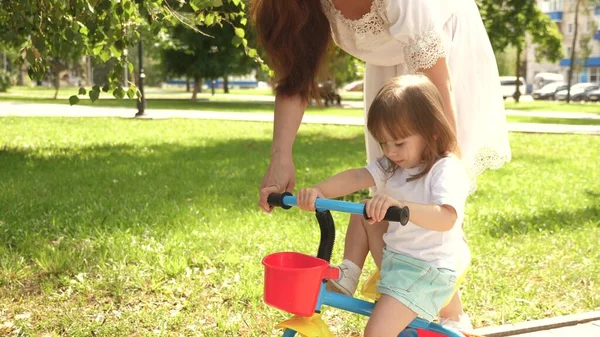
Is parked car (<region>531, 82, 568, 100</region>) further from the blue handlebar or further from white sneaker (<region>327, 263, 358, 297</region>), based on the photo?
the blue handlebar

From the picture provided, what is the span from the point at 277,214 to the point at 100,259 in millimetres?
2008

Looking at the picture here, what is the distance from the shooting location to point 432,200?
95.9 inches

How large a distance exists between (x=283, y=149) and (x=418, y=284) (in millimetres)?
738

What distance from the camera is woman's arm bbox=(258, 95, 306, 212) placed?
111 inches

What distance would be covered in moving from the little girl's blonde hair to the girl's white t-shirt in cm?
4

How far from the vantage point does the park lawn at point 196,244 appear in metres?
4.24

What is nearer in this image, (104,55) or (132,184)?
(104,55)

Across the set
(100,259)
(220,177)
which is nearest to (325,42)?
(100,259)

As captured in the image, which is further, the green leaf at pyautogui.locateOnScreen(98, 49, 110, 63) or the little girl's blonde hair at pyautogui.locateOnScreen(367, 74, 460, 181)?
the green leaf at pyautogui.locateOnScreen(98, 49, 110, 63)

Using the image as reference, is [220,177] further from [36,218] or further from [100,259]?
[100,259]

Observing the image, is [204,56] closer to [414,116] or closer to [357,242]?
[357,242]

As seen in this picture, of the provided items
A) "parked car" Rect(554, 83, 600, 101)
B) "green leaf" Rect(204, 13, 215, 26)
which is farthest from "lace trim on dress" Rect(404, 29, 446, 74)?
"parked car" Rect(554, 83, 600, 101)

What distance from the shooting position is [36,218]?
640 cm

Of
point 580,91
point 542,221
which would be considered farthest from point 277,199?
point 580,91
